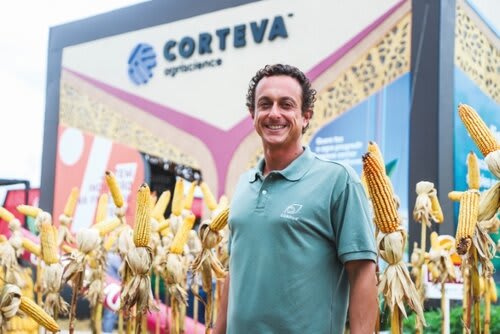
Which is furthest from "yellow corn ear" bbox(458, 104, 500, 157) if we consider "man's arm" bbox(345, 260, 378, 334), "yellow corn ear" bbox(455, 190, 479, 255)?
"man's arm" bbox(345, 260, 378, 334)

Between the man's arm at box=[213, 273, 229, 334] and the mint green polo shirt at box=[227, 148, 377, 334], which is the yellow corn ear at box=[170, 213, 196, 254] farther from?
the mint green polo shirt at box=[227, 148, 377, 334]

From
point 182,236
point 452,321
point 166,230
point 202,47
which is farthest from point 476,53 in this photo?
point 182,236

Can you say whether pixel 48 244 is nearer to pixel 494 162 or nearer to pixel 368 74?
pixel 494 162

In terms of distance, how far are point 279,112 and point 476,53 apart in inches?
243

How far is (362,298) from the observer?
5.95 feet

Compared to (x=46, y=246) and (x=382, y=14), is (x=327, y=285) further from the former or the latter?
(x=382, y=14)

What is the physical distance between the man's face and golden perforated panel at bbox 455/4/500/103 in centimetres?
577

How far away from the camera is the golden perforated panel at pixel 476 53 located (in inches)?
290

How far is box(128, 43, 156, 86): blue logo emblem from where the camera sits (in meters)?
10.6

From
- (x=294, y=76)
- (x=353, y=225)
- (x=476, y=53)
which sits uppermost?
(x=476, y=53)

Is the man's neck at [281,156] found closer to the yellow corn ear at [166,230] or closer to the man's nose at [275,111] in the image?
the man's nose at [275,111]

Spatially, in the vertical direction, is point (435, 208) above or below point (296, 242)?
above

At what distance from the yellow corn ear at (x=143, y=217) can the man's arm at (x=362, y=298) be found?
1.03m

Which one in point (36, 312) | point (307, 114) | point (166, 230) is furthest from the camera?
point (166, 230)
